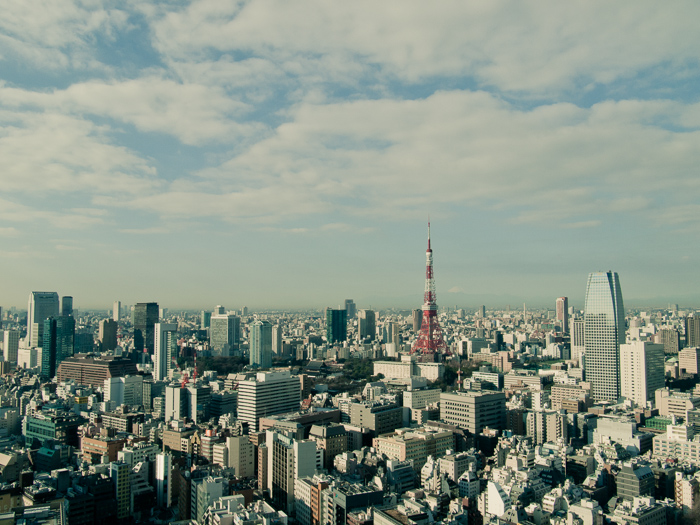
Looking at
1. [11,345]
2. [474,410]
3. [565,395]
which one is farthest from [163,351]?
[565,395]

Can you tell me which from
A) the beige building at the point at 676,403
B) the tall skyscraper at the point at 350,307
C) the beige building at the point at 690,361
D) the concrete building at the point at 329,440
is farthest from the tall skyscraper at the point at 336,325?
A: the concrete building at the point at 329,440

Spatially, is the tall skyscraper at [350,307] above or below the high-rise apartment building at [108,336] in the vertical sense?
above

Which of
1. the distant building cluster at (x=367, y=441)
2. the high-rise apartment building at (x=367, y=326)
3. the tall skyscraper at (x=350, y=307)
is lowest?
the distant building cluster at (x=367, y=441)

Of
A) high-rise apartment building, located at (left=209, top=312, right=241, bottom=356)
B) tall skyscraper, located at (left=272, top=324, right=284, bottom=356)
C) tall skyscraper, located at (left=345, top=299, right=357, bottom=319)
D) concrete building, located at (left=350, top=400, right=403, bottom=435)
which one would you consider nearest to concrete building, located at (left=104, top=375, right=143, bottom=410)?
concrete building, located at (left=350, top=400, right=403, bottom=435)

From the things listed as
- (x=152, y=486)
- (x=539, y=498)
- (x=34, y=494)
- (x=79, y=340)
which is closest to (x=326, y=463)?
(x=152, y=486)

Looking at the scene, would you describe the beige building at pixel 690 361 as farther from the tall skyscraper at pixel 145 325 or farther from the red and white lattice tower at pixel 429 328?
the tall skyscraper at pixel 145 325

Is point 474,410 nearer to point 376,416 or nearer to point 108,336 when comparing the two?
point 376,416

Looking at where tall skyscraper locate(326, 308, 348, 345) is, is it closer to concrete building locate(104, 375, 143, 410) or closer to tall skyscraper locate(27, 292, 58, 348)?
tall skyscraper locate(27, 292, 58, 348)
